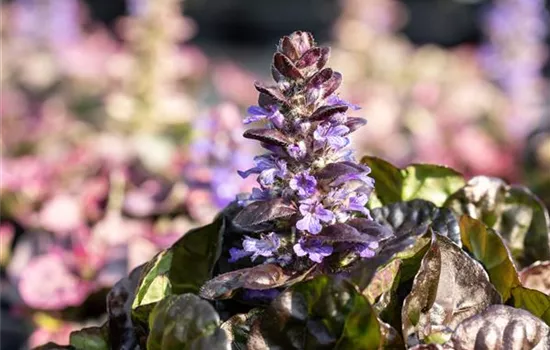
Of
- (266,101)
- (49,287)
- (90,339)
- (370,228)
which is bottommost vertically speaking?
(49,287)

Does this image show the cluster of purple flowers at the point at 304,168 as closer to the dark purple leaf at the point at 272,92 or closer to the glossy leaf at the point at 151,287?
the dark purple leaf at the point at 272,92

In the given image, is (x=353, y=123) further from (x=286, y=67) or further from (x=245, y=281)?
(x=245, y=281)

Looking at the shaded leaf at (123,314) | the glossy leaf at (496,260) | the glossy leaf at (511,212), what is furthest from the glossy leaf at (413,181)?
the shaded leaf at (123,314)

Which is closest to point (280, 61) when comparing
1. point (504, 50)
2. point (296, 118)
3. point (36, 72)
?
point (296, 118)

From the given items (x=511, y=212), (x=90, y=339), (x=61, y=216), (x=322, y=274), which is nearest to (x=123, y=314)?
(x=90, y=339)

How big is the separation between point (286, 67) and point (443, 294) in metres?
0.31

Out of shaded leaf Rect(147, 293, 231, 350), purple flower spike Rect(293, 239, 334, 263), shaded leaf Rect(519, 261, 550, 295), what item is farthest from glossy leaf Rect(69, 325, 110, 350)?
shaded leaf Rect(519, 261, 550, 295)

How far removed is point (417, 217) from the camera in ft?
3.61

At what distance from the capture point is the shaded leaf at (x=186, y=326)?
86 cm

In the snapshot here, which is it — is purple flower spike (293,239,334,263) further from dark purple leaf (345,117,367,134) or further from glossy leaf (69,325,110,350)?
glossy leaf (69,325,110,350)

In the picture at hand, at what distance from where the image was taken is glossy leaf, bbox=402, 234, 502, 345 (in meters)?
0.94

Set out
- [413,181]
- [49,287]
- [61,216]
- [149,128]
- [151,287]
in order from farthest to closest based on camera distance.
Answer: [149,128], [61,216], [49,287], [413,181], [151,287]

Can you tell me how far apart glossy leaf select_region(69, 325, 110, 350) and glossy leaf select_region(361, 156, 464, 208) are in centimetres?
42

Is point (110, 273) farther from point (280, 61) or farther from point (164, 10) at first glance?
point (164, 10)
